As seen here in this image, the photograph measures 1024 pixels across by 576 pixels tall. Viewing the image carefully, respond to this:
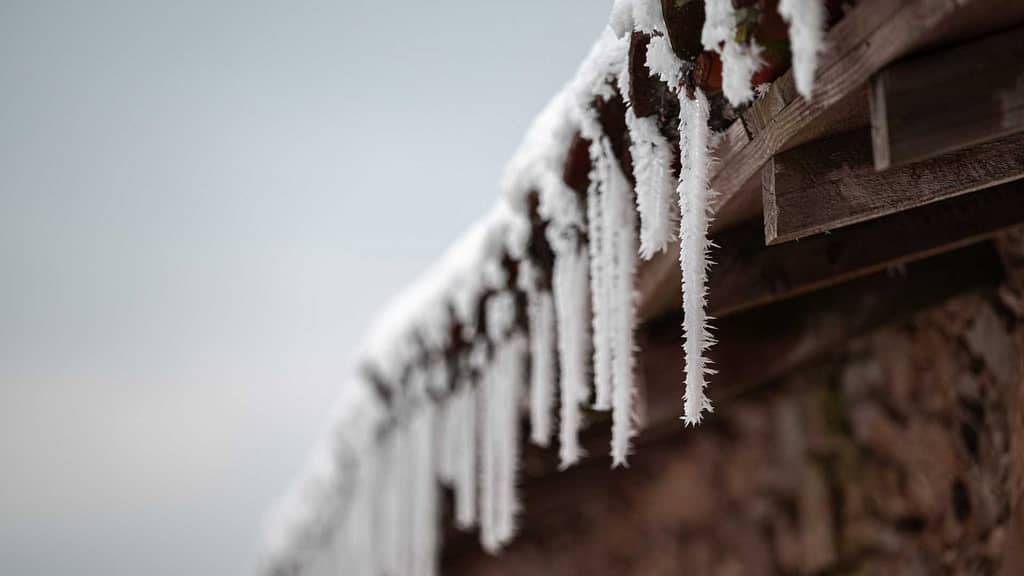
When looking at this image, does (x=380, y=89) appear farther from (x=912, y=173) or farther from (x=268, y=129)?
(x=912, y=173)

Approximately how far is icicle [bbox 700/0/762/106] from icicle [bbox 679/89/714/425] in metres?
0.15

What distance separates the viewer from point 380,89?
2959 centimetres

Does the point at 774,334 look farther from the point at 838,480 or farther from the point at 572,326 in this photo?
the point at 572,326

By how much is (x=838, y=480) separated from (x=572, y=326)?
1.62m

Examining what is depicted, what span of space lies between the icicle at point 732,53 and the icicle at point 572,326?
796 millimetres

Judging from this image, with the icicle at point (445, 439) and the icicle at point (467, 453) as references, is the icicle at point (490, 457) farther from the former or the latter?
the icicle at point (445, 439)

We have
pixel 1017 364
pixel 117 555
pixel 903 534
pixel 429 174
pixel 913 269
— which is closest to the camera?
pixel 1017 364

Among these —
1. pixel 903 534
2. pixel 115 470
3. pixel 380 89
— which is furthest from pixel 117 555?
pixel 903 534

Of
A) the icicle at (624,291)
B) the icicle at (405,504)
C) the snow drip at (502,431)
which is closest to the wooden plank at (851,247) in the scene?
the icicle at (624,291)

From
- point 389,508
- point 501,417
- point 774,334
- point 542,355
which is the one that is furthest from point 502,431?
point 389,508

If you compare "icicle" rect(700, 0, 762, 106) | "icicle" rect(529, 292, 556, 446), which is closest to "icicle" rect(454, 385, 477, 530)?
"icicle" rect(529, 292, 556, 446)

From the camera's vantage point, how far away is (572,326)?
1745mm

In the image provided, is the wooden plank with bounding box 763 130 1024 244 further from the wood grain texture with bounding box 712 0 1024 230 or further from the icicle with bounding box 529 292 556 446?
the icicle with bounding box 529 292 556 446

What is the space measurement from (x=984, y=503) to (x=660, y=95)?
1.66 metres
